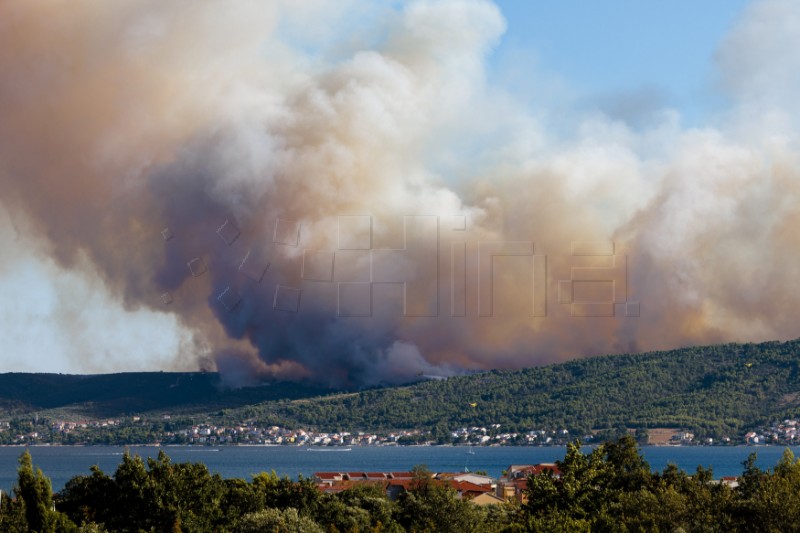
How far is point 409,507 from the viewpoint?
8625 cm

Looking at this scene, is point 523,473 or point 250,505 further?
point 523,473

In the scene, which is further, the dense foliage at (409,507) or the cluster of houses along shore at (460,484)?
the cluster of houses along shore at (460,484)

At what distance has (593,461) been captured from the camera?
69875 mm

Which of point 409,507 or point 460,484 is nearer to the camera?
point 409,507

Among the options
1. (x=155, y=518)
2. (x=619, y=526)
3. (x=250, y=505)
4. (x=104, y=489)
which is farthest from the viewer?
(x=250, y=505)

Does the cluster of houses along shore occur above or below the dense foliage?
below

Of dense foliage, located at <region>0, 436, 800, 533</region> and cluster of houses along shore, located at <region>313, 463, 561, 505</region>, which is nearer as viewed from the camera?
dense foliage, located at <region>0, 436, 800, 533</region>

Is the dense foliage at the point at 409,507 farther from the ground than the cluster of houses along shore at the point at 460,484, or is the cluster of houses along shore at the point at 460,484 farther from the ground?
the dense foliage at the point at 409,507

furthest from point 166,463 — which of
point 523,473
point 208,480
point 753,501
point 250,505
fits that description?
point 523,473

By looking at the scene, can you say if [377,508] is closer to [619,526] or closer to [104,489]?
[104,489]

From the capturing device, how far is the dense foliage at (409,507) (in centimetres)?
5684

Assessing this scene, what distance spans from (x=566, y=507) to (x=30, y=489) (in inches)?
1106

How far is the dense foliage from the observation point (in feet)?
186

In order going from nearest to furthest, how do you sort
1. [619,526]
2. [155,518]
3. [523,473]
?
[619,526]
[155,518]
[523,473]
